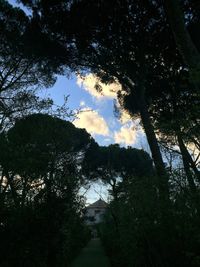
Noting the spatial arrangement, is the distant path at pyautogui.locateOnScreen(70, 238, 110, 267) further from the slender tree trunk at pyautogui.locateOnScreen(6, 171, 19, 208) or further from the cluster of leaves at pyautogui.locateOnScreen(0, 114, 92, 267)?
the slender tree trunk at pyautogui.locateOnScreen(6, 171, 19, 208)

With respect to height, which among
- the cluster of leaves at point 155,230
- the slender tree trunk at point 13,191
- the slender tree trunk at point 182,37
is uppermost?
the slender tree trunk at point 182,37

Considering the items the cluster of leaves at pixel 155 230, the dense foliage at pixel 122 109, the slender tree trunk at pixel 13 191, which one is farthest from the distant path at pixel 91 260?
the slender tree trunk at pixel 13 191

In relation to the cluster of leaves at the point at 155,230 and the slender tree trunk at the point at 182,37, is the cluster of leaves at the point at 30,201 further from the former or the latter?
the slender tree trunk at the point at 182,37

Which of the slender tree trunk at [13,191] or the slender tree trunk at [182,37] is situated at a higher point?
the slender tree trunk at [182,37]

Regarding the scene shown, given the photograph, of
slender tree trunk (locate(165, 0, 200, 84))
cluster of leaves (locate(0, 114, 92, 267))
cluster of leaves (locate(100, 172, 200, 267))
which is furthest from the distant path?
slender tree trunk (locate(165, 0, 200, 84))

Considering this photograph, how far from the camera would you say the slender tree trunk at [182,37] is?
652cm

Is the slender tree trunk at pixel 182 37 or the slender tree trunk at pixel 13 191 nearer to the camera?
the slender tree trunk at pixel 182 37

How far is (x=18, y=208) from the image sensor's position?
23.2 ft

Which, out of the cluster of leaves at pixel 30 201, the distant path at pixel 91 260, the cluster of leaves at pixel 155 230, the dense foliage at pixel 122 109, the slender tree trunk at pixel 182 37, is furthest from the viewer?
the distant path at pixel 91 260

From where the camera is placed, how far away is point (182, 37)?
22.1 ft

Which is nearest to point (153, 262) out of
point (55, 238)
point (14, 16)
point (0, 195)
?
point (55, 238)

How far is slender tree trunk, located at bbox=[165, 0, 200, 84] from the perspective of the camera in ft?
21.4

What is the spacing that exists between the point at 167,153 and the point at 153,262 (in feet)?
24.5

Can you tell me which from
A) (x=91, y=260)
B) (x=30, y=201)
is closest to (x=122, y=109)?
(x=91, y=260)
